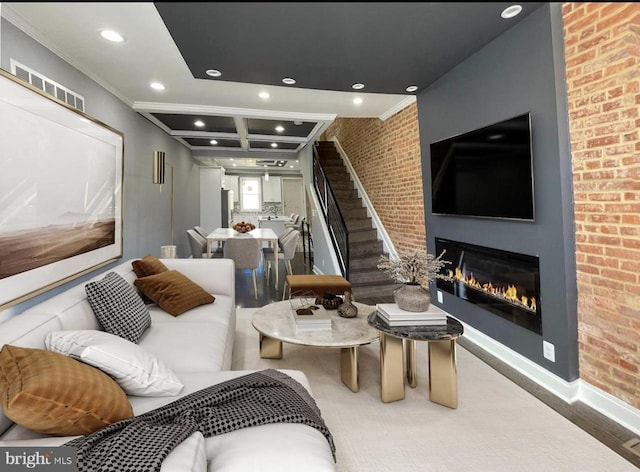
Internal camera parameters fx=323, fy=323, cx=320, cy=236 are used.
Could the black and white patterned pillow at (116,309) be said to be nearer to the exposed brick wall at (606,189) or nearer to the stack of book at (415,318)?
the stack of book at (415,318)

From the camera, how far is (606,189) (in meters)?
1.83

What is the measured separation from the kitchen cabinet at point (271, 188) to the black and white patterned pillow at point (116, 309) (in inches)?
384

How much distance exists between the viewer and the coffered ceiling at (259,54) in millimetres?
1295

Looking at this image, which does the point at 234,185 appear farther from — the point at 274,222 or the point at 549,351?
the point at 549,351

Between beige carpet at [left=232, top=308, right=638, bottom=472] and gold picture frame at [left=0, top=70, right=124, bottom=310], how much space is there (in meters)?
1.93

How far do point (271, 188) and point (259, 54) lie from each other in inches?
366

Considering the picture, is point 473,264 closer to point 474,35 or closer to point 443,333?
point 443,333

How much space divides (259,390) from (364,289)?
328cm

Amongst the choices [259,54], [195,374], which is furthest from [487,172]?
[195,374]

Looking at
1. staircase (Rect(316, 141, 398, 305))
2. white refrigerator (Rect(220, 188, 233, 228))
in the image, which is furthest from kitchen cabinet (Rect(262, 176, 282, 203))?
staircase (Rect(316, 141, 398, 305))

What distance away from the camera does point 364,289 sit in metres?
4.49

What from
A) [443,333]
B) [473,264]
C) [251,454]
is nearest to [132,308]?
[251,454]

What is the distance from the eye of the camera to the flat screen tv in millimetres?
2213

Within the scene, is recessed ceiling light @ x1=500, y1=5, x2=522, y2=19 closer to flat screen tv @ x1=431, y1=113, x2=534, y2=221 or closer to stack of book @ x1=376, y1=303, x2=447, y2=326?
flat screen tv @ x1=431, y1=113, x2=534, y2=221
